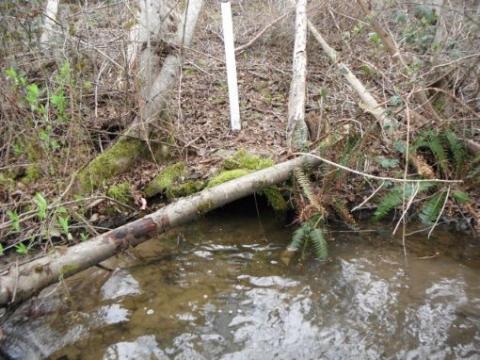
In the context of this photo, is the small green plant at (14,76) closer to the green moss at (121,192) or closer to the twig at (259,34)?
the green moss at (121,192)

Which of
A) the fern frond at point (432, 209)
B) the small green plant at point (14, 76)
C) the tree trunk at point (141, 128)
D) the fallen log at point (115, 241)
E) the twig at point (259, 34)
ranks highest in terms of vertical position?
the twig at point (259, 34)

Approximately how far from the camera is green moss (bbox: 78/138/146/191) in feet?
17.2

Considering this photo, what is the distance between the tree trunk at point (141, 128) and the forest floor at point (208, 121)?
0.45 feet

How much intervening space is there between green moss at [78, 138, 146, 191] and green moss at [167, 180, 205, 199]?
811mm

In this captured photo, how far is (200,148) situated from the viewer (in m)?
5.89

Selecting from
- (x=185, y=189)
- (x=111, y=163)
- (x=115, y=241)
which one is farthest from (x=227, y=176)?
(x=115, y=241)

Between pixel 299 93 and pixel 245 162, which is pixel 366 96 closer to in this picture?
pixel 299 93

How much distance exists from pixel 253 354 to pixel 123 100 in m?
3.92

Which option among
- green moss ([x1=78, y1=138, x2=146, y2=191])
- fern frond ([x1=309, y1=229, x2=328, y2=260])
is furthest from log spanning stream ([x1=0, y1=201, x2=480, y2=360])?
green moss ([x1=78, y1=138, x2=146, y2=191])

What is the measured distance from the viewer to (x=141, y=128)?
18.3ft

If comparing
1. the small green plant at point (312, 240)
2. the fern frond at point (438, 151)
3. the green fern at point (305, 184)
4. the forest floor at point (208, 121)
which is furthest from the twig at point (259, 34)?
the small green plant at point (312, 240)

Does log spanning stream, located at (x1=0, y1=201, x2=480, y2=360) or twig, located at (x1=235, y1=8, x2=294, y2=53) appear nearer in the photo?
log spanning stream, located at (x1=0, y1=201, x2=480, y2=360)

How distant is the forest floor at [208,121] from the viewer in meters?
4.82

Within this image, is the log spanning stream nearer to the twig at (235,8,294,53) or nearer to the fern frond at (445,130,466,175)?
the fern frond at (445,130,466,175)
